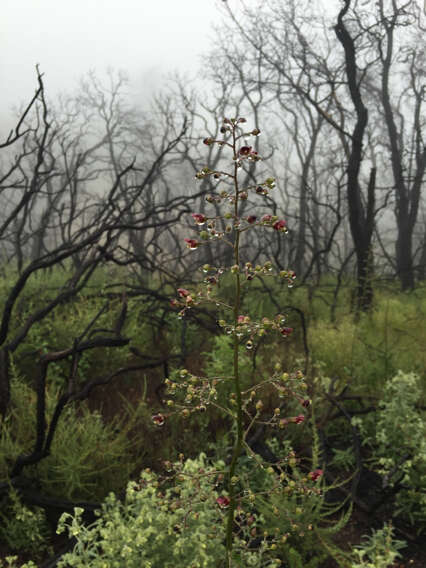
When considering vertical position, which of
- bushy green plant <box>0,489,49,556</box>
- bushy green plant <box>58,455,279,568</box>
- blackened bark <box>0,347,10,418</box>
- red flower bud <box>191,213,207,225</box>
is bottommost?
bushy green plant <box>0,489,49,556</box>

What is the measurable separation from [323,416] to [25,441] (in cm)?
182

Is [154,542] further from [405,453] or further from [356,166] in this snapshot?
[356,166]

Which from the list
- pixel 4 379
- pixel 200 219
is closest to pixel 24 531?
pixel 4 379

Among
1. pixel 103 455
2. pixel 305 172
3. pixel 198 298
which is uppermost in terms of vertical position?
pixel 305 172

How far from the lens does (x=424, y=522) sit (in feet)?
7.38

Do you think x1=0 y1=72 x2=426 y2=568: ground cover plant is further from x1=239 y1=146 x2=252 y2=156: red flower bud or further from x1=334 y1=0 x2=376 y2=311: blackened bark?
x1=334 y1=0 x2=376 y2=311: blackened bark

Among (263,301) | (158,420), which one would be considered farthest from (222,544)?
(263,301)

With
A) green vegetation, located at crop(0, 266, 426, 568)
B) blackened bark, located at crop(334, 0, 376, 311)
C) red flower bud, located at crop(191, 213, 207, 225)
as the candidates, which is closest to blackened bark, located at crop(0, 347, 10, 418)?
green vegetation, located at crop(0, 266, 426, 568)

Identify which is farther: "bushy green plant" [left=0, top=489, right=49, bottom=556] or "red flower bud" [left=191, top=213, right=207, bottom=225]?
"bushy green plant" [left=0, top=489, right=49, bottom=556]

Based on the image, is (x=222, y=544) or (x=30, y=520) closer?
(x=222, y=544)

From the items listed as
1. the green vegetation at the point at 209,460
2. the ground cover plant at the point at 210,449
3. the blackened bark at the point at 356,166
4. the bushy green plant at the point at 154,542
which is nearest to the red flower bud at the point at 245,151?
the ground cover plant at the point at 210,449

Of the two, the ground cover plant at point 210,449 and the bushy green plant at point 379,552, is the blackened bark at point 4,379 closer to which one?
the ground cover plant at point 210,449

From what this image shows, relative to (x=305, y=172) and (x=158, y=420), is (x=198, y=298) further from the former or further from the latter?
(x=305, y=172)

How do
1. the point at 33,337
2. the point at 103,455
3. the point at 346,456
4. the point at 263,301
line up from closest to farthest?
the point at 103,455 → the point at 346,456 → the point at 33,337 → the point at 263,301
